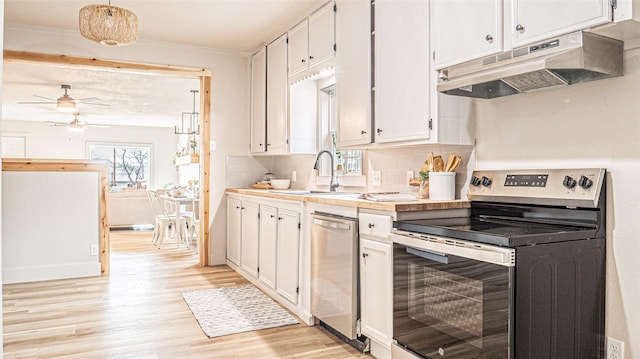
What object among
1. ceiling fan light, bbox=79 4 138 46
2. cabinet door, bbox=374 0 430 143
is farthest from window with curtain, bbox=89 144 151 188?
cabinet door, bbox=374 0 430 143

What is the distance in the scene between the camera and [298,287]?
11.0ft

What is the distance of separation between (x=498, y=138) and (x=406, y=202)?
643 mm

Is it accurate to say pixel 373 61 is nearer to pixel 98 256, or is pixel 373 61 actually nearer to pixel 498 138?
pixel 498 138

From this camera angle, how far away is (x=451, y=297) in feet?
6.59

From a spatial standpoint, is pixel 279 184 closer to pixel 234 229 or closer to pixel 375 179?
pixel 234 229

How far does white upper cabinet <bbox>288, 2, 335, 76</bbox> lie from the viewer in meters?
3.57

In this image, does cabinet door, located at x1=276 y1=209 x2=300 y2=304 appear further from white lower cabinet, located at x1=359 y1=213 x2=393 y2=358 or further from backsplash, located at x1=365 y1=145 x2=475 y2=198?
white lower cabinet, located at x1=359 y1=213 x2=393 y2=358

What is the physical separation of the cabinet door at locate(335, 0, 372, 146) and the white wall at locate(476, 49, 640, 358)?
112 centimetres

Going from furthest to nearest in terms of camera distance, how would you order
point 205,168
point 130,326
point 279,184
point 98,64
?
point 205,168, point 279,184, point 98,64, point 130,326

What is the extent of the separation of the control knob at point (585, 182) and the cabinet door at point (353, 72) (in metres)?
1.34

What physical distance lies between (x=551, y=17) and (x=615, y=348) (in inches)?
57.6

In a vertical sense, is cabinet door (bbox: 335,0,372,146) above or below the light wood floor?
above

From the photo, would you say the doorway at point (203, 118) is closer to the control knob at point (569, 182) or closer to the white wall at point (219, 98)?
the white wall at point (219, 98)

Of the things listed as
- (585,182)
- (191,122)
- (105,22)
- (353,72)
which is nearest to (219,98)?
(105,22)
